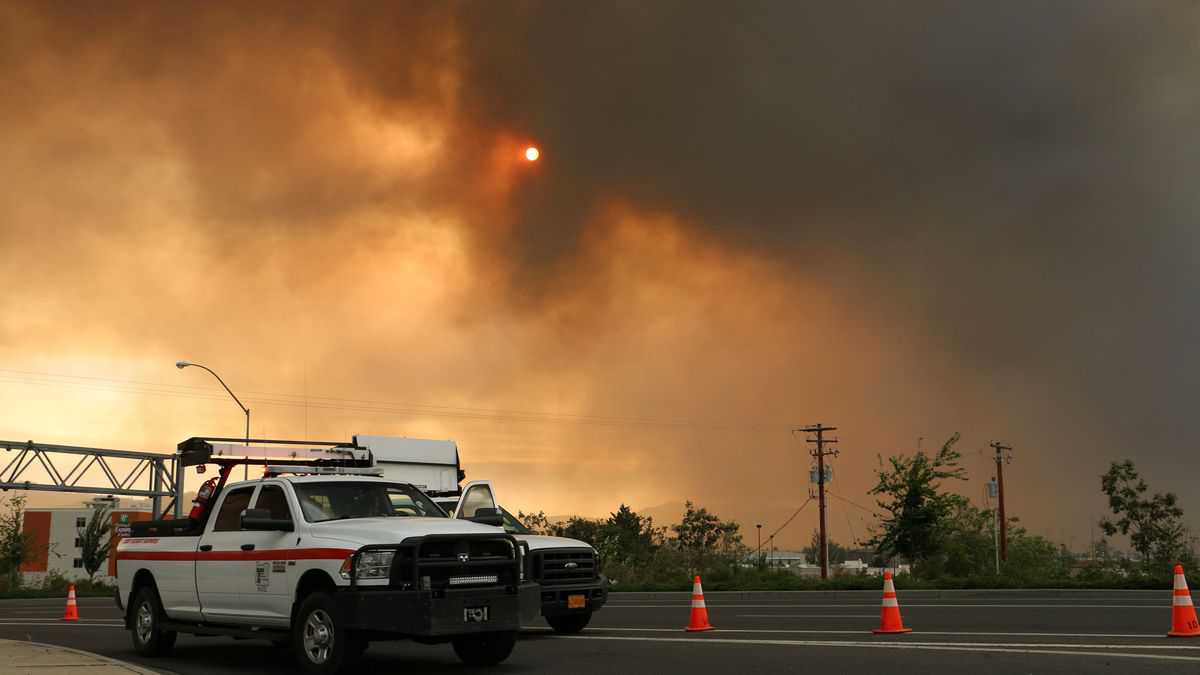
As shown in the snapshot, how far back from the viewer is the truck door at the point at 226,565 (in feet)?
42.5

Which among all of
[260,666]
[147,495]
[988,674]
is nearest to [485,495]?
[260,666]

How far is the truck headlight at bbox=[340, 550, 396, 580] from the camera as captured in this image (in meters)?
11.3

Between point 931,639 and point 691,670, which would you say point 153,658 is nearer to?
point 691,670

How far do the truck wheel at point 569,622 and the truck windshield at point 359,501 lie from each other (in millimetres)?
4226

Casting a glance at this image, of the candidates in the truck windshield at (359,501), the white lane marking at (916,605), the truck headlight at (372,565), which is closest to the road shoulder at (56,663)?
the truck windshield at (359,501)

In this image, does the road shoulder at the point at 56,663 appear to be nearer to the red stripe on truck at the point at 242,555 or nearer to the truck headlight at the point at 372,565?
the red stripe on truck at the point at 242,555

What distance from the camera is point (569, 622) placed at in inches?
673

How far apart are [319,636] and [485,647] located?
1.96m

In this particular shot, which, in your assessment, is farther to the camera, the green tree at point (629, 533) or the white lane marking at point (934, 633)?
the green tree at point (629, 533)

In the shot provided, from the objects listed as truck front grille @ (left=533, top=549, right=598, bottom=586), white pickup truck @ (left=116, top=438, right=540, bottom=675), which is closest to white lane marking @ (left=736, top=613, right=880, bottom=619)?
truck front grille @ (left=533, top=549, right=598, bottom=586)

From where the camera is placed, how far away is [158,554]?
14695 millimetres

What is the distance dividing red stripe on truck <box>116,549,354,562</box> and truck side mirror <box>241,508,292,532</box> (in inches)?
9.8

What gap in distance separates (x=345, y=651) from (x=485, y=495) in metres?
6.86

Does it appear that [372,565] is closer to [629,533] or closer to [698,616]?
[698,616]
